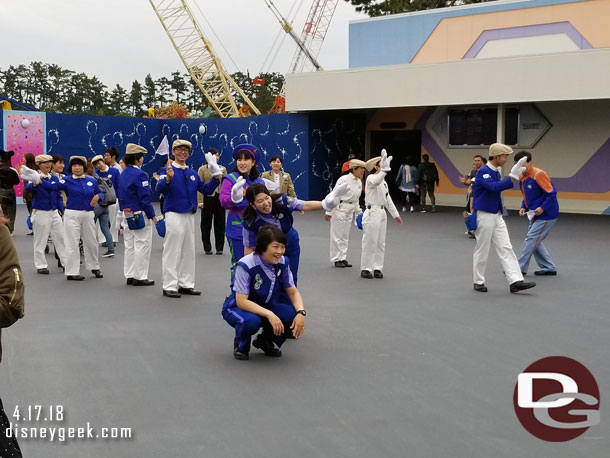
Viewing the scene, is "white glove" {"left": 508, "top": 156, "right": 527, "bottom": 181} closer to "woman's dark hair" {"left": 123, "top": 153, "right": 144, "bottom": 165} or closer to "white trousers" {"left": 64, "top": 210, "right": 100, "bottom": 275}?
"woman's dark hair" {"left": 123, "top": 153, "right": 144, "bottom": 165}

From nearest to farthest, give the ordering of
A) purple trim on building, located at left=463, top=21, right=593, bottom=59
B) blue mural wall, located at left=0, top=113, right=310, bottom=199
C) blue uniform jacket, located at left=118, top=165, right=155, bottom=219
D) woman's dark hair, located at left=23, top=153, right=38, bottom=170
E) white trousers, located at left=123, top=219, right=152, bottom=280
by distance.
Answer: blue uniform jacket, located at left=118, top=165, right=155, bottom=219 < white trousers, located at left=123, top=219, right=152, bottom=280 < woman's dark hair, located at left=23, top=153, right=38, bottom=170 < purple trim on building, located at left=463, top=21, right=593, bottom=59 < blue mural wall, located at left=0, top=113, right=310, bottom=199

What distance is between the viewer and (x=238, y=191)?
7.21 metres

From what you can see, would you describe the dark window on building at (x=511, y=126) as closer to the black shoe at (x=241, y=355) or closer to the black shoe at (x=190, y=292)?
the black shoe at (x=190, y=292)

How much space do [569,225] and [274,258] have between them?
1364 cm

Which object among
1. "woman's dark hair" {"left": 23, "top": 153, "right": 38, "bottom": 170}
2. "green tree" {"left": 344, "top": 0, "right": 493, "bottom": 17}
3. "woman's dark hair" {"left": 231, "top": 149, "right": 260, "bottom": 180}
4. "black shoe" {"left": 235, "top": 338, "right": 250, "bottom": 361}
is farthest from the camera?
"green tree" {"left": 344, "top": 0, "right": 493, "bottom": 17}

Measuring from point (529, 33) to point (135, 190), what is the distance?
1808 centimetres

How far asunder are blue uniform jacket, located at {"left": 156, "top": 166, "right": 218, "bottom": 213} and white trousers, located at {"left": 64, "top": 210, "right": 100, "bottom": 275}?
198 cm

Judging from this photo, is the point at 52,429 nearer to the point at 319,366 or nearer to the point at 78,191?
the point at 319,366

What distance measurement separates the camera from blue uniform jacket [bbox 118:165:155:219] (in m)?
9.81

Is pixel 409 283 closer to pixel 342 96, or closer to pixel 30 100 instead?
pixel 342 96

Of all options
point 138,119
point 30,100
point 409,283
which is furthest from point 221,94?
point 409,283

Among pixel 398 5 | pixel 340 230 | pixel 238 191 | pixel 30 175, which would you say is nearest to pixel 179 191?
pixel 238 191

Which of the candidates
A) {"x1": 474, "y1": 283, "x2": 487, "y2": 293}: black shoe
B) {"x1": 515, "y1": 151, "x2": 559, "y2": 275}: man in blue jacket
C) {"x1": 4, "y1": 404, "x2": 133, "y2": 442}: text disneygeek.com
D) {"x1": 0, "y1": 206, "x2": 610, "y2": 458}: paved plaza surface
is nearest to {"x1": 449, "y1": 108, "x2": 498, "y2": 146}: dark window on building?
{"x1": 515, "y1": 151, "x2": 559, "y2": 275}: man in blue jacket

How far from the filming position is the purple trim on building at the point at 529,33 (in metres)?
23.2
